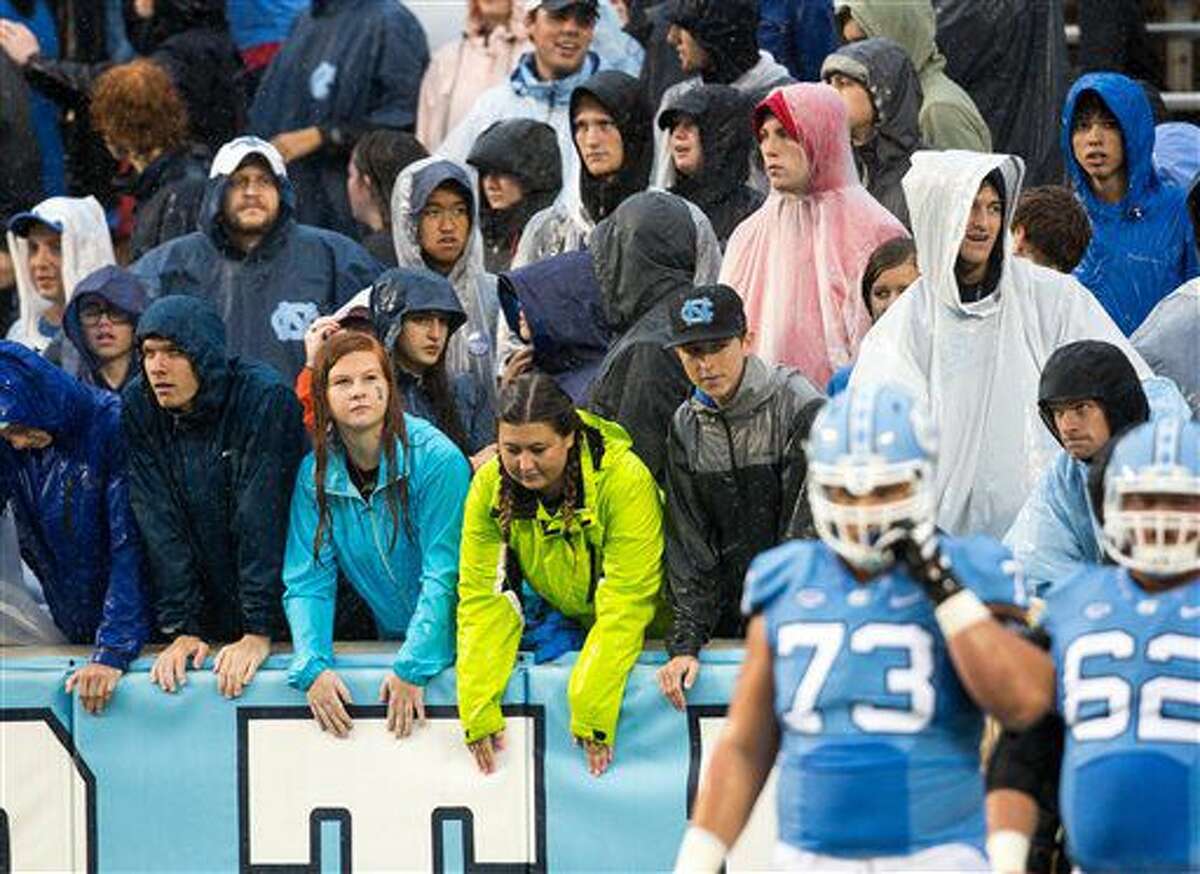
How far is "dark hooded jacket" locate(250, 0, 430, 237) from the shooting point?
40.8ft

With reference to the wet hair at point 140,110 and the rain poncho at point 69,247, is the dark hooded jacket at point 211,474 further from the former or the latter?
the wet hair at point 140,110

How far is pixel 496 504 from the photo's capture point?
9.01 metres

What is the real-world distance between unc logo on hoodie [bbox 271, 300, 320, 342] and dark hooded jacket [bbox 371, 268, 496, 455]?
0.81 meters

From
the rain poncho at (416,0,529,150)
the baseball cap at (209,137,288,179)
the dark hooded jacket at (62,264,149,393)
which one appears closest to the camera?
the dark hooded jacket at (62,264,149,393)

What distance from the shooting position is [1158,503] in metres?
6.52

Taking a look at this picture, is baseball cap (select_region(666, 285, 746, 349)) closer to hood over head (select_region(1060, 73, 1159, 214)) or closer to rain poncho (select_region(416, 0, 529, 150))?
hood over head (select_region(1060, 73, 1159, 214))

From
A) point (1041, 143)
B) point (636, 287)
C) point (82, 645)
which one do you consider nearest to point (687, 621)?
point (636, 287)

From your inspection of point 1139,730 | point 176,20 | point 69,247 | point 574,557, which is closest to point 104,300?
point 69,247

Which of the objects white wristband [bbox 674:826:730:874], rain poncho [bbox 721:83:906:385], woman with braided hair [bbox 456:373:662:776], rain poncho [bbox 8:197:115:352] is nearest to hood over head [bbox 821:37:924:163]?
rain poncho [bbox 721:83:906:385]

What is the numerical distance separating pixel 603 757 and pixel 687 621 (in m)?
0.54

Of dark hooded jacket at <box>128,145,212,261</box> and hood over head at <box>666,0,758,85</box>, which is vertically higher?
hood over head at <box>666,0,758,85</box>

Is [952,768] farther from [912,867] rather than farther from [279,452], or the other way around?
[279,452]

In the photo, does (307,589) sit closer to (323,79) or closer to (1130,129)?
(1130,129)

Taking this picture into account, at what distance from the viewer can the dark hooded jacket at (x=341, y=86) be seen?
40.8 feet
